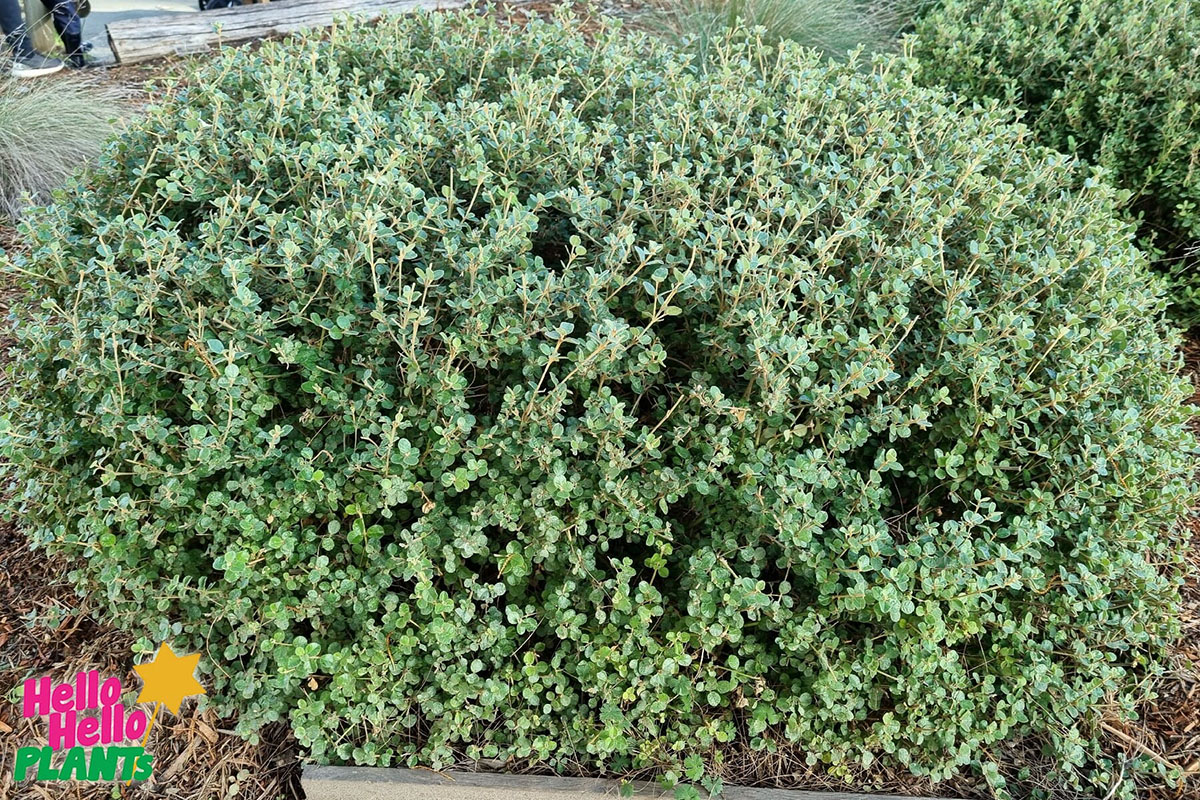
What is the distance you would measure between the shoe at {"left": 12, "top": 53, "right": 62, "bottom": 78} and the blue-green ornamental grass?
3.66 m

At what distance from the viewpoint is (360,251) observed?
2.07 meters

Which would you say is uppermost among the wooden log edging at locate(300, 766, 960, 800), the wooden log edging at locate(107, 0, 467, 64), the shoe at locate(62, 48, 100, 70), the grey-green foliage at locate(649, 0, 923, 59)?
the grey-green foliage at locate(649, 0, 923, 59)

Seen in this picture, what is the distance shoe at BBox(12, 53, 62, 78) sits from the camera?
520cm

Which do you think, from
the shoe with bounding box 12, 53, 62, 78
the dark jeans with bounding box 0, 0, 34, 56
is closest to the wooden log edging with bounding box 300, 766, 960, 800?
the shoe with bounding box 12, 53, 62, 78

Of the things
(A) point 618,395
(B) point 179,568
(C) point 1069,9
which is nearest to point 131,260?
(B) point 179,568

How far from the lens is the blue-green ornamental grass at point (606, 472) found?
6.66ft

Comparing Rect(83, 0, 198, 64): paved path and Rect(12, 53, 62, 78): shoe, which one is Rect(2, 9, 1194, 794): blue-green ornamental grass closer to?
Rect(12, 53, 62, 78): shoe

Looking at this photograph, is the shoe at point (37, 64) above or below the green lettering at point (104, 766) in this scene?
above

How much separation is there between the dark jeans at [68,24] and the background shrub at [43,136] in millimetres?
1108

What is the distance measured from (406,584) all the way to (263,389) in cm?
60

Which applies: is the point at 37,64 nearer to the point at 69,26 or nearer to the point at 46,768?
the point at 69,26

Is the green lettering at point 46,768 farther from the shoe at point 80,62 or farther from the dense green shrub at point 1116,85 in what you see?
the shoe at point 80,62

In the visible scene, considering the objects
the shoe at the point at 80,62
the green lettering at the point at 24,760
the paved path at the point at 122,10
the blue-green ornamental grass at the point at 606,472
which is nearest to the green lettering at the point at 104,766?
the green lettering at the point at 24,760

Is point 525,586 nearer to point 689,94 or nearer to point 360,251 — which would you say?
point 360,251
